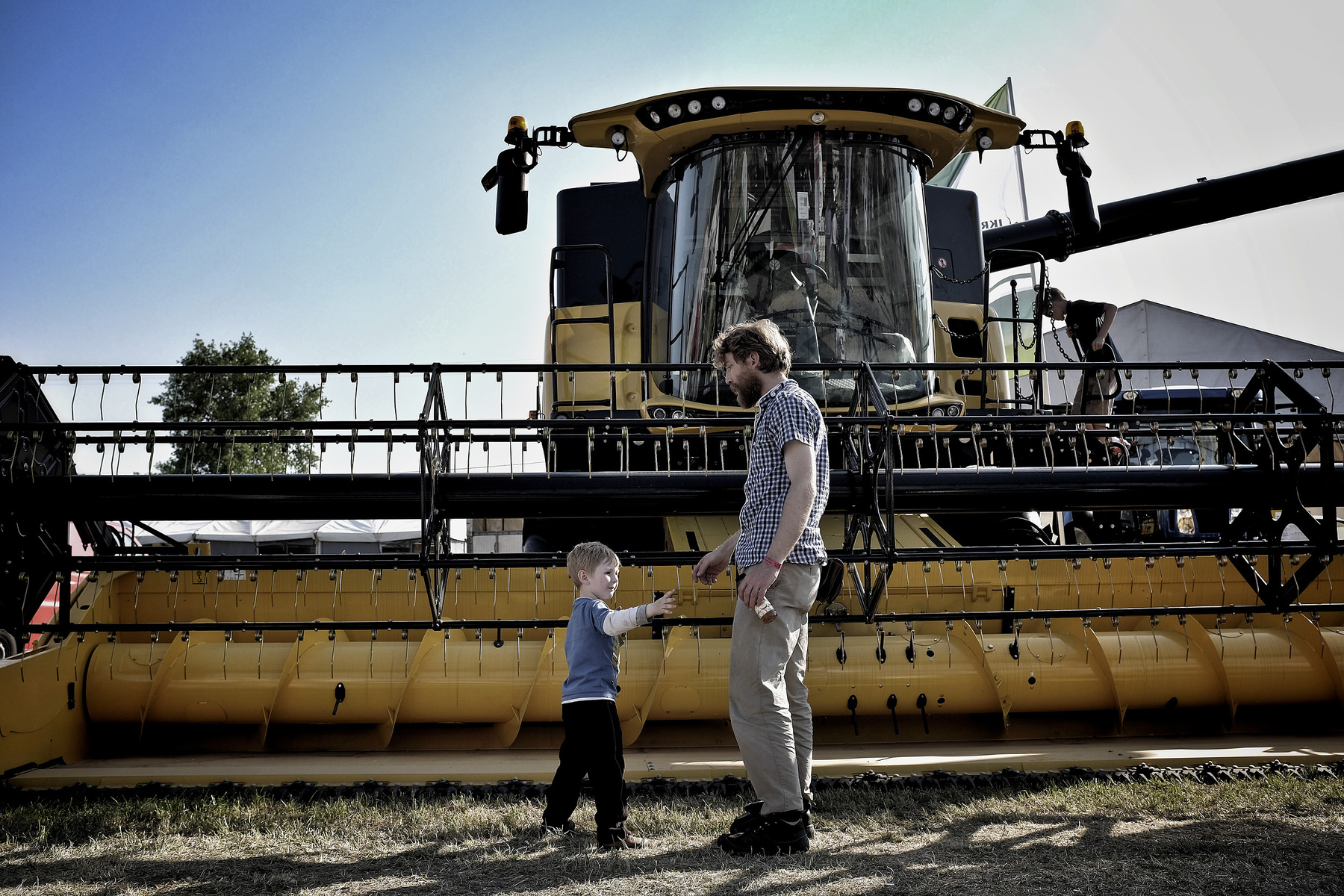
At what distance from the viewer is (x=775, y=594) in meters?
3.26

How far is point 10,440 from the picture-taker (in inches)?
172

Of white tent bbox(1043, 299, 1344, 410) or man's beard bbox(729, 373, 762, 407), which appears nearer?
man's beard bbox(729, 373, 762, 407)

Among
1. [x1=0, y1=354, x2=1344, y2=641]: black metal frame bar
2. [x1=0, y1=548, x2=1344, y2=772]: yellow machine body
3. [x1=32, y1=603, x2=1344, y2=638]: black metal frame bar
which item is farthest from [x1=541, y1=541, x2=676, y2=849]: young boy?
[x1=0, y1=548, x2=1344, y2=772]: yellow machine body

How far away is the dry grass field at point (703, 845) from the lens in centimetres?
295

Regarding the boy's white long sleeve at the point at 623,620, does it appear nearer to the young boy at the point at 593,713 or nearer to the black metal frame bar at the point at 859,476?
the young boy at the point at 593,713

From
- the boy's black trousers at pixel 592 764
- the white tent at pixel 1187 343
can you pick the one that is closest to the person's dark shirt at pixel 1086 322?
the boy's black trousers at pixel 592 764

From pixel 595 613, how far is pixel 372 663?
1.76m

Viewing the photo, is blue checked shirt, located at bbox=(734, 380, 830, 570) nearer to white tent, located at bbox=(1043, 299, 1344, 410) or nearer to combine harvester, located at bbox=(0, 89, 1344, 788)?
combine harvester, located at bbox=(0, 89, 1344, 788)

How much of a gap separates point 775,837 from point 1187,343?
22.3 m

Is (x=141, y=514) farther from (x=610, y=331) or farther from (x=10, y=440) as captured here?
(x=610, y=331)

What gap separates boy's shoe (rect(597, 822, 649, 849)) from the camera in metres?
3.34

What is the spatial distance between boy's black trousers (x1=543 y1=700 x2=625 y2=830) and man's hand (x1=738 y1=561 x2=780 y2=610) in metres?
0.75

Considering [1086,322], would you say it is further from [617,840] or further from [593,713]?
[617,840]

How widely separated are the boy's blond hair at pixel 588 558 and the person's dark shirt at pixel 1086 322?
4156 mm
